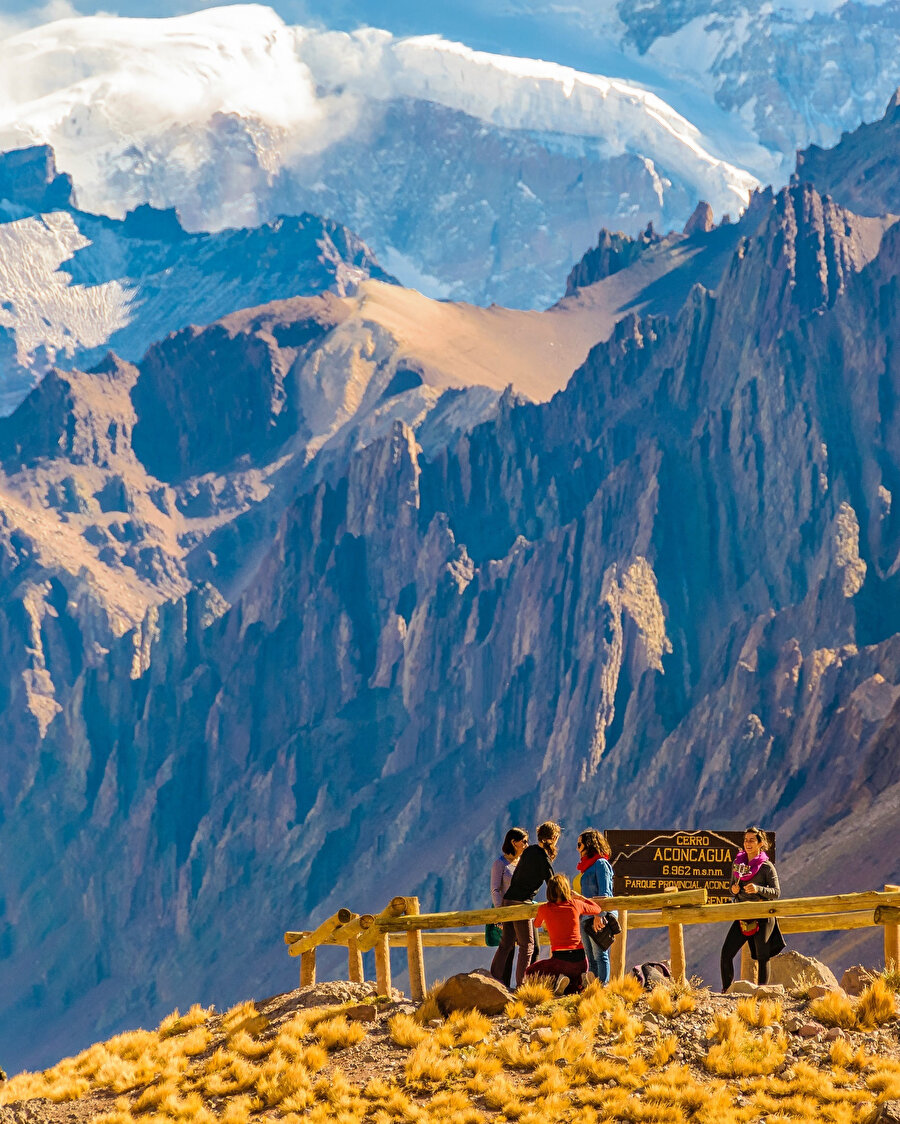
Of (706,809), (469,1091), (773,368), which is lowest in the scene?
(469,1091)

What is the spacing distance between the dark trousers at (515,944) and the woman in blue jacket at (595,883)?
98cm

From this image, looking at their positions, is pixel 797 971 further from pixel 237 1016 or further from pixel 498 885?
pixel 237 1016

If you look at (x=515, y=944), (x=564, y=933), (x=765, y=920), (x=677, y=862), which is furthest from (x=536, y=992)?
(x=765, y=920)

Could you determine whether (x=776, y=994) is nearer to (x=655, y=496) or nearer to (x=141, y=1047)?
(x=141, y=1047)

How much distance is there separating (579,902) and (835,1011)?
4159mm

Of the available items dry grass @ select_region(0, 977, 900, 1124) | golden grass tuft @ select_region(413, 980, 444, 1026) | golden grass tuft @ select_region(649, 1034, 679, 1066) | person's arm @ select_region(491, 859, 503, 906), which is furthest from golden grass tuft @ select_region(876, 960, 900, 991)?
golden grass tuft @ select_region(413, 980, 444, 1026)

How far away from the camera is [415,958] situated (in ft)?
100

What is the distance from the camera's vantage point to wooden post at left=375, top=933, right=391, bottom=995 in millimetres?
30859

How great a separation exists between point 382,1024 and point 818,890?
81884mm

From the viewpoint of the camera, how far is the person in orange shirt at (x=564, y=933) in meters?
28.9

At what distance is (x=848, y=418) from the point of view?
190 meters

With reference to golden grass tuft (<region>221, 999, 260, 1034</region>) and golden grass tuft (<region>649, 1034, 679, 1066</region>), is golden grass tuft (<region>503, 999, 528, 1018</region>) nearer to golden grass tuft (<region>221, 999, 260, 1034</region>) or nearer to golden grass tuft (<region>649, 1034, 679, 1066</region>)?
golden grass tuft (<region>649, 1034, 679, 1066</region>)

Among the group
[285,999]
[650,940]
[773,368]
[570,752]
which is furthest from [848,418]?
[285,999]

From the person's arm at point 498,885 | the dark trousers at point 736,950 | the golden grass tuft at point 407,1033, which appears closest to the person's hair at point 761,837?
the dark trousers at point 736,950
